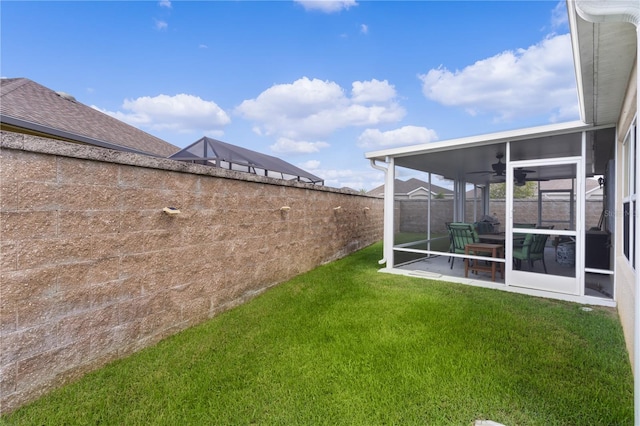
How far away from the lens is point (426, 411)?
85.8 inches

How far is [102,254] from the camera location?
271 cm

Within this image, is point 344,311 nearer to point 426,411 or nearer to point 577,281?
point 426,411

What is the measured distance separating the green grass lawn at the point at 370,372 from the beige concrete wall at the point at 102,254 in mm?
254

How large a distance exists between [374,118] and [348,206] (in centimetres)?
1436

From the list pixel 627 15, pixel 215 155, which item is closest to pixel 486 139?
pixel 627 15

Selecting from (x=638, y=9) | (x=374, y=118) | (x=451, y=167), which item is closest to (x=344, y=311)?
(x=638, y=9)

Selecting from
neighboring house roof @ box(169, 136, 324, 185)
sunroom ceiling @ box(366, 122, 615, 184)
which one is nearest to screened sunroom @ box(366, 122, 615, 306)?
sunroom ceiling @ box(366, 122, 615, 184)

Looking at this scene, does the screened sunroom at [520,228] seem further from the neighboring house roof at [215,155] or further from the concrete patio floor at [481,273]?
the neighboring house roof at [215,155]

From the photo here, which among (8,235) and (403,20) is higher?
(403,20)

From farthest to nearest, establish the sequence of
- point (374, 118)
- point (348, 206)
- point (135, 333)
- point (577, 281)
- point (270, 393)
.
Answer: point (374, 118)
point (348, 206)
point (577, 281)
point (135, 333)
point (270, 393)

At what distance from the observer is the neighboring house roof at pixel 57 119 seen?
5363 millimetres

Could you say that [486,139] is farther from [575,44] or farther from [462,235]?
[575,44]

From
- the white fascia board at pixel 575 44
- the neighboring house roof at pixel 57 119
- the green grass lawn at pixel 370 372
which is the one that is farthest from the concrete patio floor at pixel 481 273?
the neighboring house roof at pixel 57 119

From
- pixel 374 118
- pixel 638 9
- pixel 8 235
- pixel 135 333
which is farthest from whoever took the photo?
pixel 374 118
